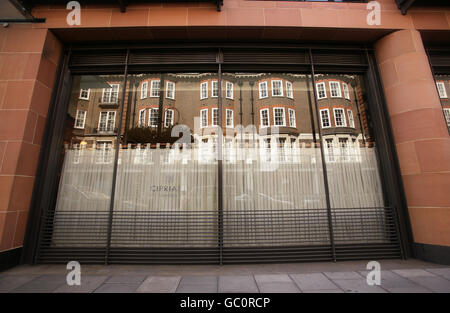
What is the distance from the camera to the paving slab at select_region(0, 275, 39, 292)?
375 centimetres

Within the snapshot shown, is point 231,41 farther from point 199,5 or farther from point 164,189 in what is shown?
point 164,189

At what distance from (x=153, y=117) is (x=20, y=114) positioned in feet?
10.8

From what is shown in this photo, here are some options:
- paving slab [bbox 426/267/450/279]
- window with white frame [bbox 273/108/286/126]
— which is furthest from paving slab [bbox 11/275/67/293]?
paving slab [bbox 426/267/450/279]

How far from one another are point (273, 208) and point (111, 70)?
663 cm

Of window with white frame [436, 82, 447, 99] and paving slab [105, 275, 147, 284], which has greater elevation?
window with white frame [436, 82, 447, 99]

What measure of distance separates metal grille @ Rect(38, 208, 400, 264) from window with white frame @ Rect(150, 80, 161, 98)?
12.0 ft

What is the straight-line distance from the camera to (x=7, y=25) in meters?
5.83

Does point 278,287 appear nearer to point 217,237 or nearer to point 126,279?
point 217,237

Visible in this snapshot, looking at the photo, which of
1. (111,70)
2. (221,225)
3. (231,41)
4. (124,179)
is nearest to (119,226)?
(124,179)

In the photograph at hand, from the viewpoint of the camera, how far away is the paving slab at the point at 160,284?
12.1 ft

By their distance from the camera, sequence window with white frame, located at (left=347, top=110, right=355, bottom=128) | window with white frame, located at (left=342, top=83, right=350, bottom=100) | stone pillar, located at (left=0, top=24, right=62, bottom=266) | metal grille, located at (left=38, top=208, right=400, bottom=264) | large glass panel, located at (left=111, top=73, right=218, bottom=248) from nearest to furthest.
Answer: stone pillar, located at (left=0, top=24, right=62, bottom=266)
metal grille, located at (left=38, top=208, right=400, bottom=264)
large glass panel, located at (left=111, top=73, right=218, bottom=248)
window with white frame, located at (left=347, top=110, right=355, bottom=128)
window with white frame, located at (left=342, top=83, right=350, bottom=100)

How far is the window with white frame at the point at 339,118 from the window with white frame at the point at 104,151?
6.90 metres

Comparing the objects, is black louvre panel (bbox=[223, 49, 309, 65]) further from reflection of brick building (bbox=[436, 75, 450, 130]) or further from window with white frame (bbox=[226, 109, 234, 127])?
reflection of brick building (bbox=[436, 75, 450, 130])

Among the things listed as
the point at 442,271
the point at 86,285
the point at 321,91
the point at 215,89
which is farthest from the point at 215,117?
the point at 442,271
